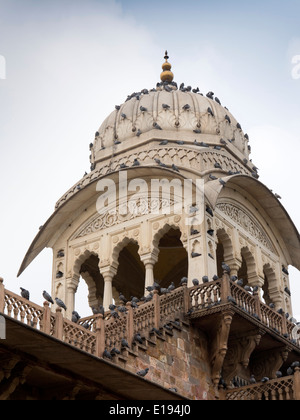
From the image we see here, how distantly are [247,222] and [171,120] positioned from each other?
275 centimetres

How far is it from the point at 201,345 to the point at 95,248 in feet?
11.1

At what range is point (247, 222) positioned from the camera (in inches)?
687

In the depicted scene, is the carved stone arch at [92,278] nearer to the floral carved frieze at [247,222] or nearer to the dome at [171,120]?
the dome at [171,120]

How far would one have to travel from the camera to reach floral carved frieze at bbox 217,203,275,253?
55.2ft

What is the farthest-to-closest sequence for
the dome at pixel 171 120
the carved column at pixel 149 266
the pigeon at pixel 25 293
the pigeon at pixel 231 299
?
the dome at pixel 171 120 → the carved column at pixel 149 266 → the pigeon at pixel 231 299 → the pigeon at pixel 25 293

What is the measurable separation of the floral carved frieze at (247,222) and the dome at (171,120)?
1.83m

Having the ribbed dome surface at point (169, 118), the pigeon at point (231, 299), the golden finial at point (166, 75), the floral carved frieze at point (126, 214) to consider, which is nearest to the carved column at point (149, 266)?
the floral carved frieze at point (126, 214)

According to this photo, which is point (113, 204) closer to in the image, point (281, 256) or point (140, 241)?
point (140, 241)

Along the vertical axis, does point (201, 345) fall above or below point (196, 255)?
below

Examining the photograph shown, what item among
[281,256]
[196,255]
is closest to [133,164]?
[196,255]

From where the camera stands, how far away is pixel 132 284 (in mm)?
19156

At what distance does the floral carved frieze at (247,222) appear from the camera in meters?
16.8

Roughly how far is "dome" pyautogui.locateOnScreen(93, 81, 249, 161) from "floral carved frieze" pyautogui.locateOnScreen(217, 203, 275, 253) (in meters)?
1.83

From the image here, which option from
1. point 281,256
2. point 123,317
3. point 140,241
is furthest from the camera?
point 281,256
